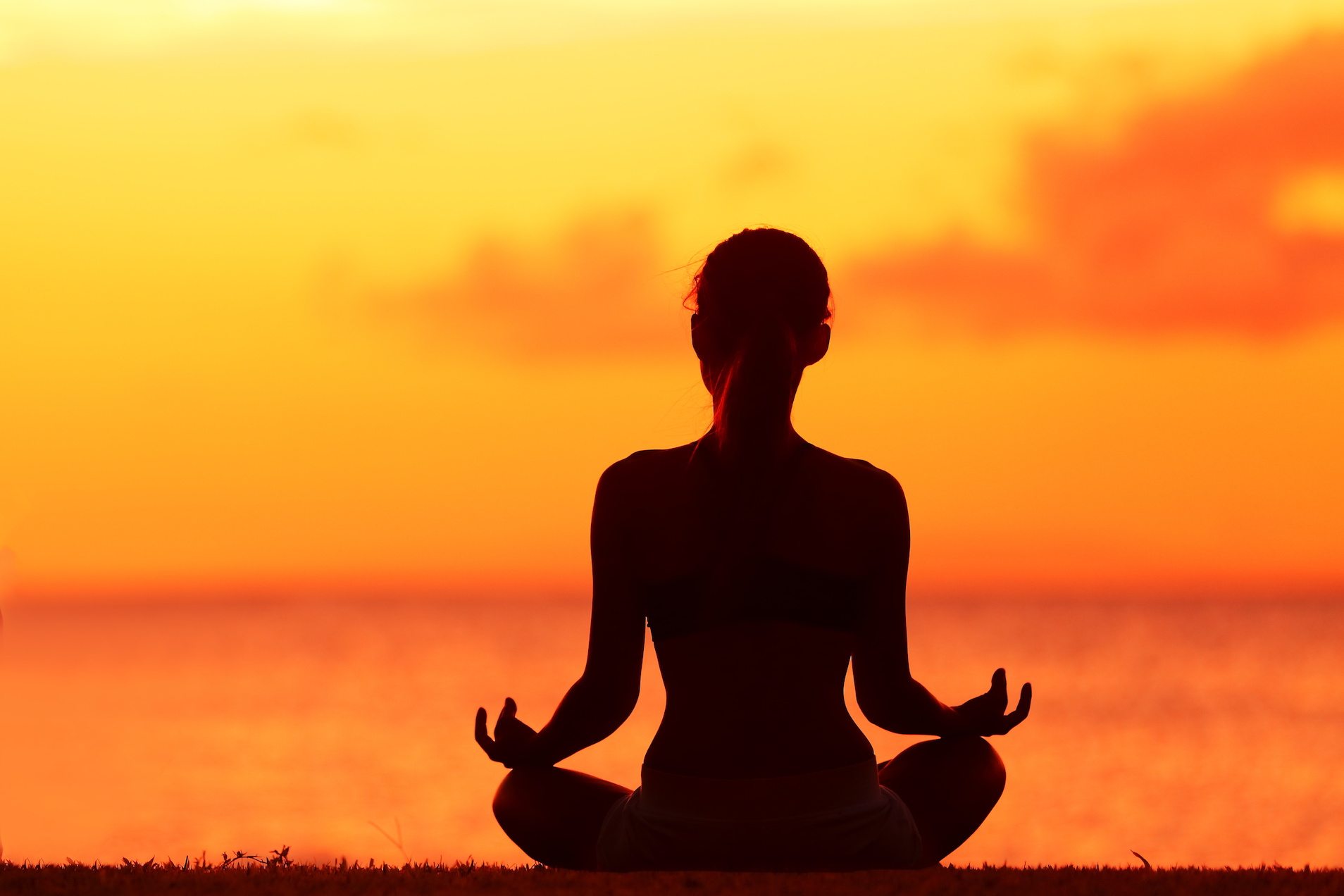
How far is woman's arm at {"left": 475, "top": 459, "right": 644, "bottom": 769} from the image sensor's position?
5.53m

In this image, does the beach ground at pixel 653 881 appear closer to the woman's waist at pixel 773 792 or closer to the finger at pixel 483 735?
the woman's waist at pixel 773 792

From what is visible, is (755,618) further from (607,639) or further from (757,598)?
(607,639)

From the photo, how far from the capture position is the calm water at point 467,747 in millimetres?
35406

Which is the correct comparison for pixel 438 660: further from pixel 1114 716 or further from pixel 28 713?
pixel 1114 716

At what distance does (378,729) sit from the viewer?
199 ft

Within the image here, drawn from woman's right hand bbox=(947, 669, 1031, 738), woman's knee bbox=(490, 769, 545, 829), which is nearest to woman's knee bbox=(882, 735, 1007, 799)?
woman's right hand bbox=(947, 669, 1031, 738)

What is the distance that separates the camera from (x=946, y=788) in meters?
5.81

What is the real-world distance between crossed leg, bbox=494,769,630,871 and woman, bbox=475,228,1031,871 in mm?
94

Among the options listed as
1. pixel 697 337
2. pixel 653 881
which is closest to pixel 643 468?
pixel 697 337

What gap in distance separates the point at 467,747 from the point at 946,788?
47.7 m

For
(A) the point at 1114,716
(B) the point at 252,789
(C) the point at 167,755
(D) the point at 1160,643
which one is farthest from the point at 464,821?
(D) the point at 1160,643

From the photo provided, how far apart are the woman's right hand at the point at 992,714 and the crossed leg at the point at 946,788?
5.2 inches

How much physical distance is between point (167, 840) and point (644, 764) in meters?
32.5

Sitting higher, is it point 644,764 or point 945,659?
point 945,659
